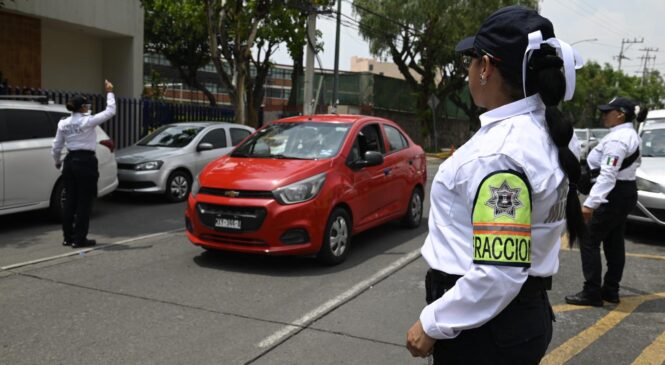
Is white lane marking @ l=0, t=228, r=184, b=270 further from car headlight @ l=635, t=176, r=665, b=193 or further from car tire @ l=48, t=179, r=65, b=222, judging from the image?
car headlight @ l=635, t=176, r=665, b=193

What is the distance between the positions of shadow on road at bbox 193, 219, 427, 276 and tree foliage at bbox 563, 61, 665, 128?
4848 centimetres

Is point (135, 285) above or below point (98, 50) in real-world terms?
below

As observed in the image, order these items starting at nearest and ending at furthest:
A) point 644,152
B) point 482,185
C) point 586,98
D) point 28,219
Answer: point 482,185, point 28,219, point 644,152, point 586,98

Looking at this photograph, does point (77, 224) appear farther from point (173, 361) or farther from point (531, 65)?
point (531, 65)

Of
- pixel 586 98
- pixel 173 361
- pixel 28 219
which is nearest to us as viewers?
pixel 173 361

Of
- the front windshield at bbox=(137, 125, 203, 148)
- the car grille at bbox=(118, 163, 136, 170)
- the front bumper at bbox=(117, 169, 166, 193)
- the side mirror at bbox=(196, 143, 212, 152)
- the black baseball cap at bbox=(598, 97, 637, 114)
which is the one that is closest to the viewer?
the black baseball cap at bbox=(598, 97, 637, 114)

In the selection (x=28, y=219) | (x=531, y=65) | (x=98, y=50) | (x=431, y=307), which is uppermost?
(x=98, y=50)

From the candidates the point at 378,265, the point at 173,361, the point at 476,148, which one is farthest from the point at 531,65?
the point at 378,265

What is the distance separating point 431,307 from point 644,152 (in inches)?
357

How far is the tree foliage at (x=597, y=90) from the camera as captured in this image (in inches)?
2238

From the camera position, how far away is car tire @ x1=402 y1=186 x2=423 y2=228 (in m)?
8.66

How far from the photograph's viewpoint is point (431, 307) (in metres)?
1.87

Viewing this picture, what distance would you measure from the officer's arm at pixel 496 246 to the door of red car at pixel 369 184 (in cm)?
506

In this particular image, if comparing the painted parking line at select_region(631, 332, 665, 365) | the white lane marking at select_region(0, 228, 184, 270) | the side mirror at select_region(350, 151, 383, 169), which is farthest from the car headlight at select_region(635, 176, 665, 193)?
the white lane marking at select_region(0, 228, 184, 270)
